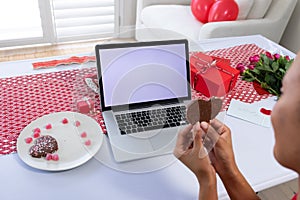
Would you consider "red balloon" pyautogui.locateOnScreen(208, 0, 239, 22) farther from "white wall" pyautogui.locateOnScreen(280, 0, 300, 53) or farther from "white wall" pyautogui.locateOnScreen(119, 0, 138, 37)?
"white wall" pyautogui.locateOnScreen(119, 0, 138, 37)

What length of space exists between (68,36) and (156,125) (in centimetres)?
223

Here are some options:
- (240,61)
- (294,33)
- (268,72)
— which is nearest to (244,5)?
(294,33)

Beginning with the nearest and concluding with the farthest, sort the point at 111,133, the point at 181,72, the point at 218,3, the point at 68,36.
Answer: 1. the point at 111,133
2. the point at 181,72
3. the point at 218,3
4. the point at 68,36

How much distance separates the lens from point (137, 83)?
896 millimetres

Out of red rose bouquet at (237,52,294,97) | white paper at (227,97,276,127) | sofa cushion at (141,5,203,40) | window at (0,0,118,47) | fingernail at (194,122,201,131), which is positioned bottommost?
window at (0,0,118,47)

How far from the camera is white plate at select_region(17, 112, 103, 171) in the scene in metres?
0.70

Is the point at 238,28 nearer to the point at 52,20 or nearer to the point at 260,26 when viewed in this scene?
the point at 260,26

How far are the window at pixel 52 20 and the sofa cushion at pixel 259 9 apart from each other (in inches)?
52.1

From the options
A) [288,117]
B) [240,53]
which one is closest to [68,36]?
[240,53]

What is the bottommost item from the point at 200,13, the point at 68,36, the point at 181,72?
the point at 68,36

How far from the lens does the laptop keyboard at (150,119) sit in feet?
2.71

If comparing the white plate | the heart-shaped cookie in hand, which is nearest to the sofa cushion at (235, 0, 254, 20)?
the heart-shaped cookie in hand

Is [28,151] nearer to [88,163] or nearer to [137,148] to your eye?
[88,163]

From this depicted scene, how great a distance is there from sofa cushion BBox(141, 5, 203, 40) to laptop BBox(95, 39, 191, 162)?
3.87 ft
